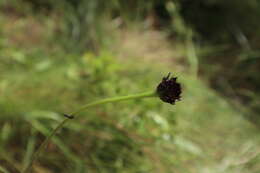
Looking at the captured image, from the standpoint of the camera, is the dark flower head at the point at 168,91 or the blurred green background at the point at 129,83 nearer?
the dark flower head at the point at 168,91

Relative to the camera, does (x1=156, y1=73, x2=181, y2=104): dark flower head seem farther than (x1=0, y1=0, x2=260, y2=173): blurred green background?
No

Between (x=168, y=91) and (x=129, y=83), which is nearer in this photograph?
(x=168, y=91)

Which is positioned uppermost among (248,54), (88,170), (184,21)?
(184,21)

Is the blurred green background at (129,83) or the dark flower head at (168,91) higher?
the blurred green background at (129,83)

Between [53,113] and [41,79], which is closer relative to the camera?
[53,113]

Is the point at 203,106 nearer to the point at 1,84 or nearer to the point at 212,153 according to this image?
the point at 212,153

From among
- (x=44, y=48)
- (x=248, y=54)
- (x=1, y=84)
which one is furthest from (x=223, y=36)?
(x=1, y=84)

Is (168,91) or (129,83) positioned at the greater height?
(129,83)

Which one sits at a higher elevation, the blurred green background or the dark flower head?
the blurred green background
